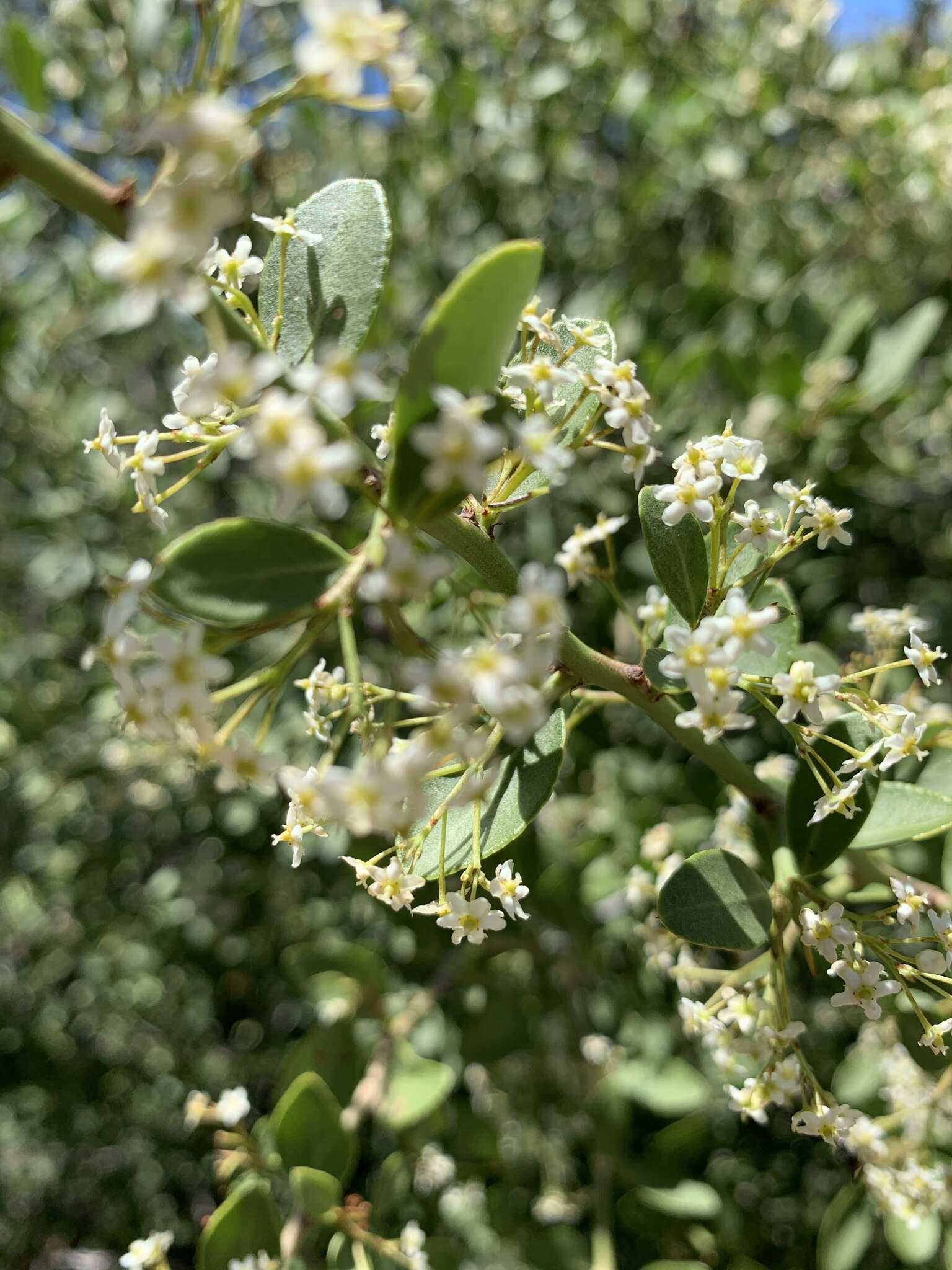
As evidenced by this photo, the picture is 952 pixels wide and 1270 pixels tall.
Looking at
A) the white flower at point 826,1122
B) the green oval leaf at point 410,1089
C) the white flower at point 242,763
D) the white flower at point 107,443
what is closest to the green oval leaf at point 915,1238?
the white flower at point 826,1122

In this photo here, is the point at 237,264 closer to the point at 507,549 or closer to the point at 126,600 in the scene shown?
the point at 126,600

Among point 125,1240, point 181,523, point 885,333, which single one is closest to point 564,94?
point 885,333

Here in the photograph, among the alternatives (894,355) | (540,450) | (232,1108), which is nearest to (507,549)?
(894,355)

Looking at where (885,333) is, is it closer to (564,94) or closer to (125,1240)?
(564,94)

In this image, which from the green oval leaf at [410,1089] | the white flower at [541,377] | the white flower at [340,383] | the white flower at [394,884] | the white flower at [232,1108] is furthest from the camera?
the green oval leaf at [410,1089]

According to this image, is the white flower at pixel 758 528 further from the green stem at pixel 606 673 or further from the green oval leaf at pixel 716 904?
the green oval leaf at pixel 716 904

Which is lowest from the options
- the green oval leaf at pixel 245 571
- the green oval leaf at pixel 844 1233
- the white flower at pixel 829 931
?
the green oval leaf at pixel 844 1233

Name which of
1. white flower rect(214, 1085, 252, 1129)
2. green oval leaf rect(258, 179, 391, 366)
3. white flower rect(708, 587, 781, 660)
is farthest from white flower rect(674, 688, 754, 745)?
white flower rect(214, 1085, 252, 1129)
